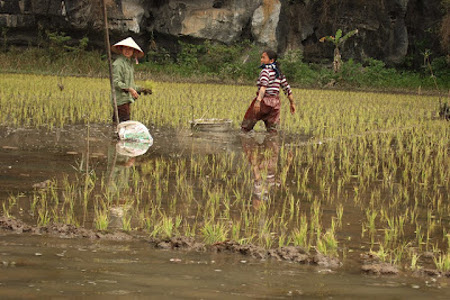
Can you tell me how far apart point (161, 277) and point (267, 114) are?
6.27 metres

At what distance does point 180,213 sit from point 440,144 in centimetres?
471

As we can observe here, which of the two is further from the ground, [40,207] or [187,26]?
[187,26]

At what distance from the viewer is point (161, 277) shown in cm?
260

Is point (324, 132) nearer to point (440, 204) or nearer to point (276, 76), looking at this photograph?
point (276, 76)

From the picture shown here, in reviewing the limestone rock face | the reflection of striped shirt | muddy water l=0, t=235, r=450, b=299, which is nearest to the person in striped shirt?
the reflection of striped shirt

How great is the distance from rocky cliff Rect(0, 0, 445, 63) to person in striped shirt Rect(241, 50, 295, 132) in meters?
13.1

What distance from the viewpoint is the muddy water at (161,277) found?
2377 millimetres

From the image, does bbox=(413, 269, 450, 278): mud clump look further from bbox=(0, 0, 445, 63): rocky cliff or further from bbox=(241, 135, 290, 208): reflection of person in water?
bbox=(0, 0, 445, 63): rocky cliff

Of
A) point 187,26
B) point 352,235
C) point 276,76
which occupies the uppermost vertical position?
point 187,26

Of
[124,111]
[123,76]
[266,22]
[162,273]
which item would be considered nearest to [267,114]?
[124,111]

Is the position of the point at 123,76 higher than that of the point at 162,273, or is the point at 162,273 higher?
the point at 123,76

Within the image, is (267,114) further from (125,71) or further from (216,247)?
(216,247)

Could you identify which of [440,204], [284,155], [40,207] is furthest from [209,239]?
[284,155]

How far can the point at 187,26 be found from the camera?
22.5 meters
